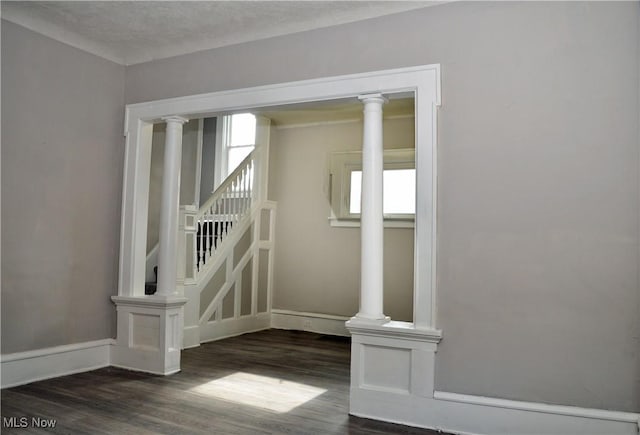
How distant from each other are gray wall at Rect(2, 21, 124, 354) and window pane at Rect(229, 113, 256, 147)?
3.04 meters

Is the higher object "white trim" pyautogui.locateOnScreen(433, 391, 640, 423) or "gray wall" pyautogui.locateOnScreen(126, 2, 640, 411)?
"gray wall" pyautogui.locateOnScreen(126, 2, 640, 411)

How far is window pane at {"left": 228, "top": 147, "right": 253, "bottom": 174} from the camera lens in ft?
24.3

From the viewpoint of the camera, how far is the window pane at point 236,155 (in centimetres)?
742

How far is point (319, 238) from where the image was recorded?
6.54 m

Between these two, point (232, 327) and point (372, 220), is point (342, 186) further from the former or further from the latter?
point (372, 220)

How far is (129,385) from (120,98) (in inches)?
96.5

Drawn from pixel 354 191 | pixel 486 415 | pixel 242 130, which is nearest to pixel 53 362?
pixel 486 415

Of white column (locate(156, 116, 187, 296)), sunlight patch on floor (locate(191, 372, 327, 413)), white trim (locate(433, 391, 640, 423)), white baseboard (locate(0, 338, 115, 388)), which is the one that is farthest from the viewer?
white column (locate(156, 116, 187, 296))

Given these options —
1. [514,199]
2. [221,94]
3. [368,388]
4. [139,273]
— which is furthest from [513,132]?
[139,273]

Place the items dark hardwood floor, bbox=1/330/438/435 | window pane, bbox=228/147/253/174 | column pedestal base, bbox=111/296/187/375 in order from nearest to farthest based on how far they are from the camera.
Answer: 1. dark hardwood floor, bbox=1/330/438/435
2. column pedestal base, bbox=111/296/187/375
3. window pane, bbox=228/147/253/174

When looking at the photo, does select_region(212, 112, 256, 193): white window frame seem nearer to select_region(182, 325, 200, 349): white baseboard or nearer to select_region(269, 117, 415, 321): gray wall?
select_region(269, 117, 415, 321): gray wall

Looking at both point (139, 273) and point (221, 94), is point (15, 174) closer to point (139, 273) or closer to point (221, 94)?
point (139, 273)

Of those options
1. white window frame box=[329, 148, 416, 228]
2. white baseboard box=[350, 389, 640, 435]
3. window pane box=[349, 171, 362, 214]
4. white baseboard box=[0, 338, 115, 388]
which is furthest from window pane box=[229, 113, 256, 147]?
white baseboard box=[350, 389, 640, 435]

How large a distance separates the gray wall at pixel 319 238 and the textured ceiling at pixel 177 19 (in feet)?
8.86
